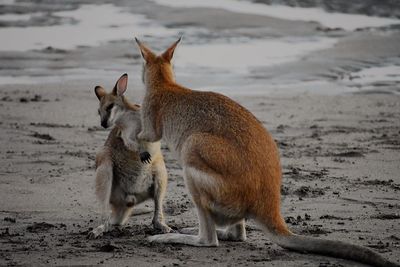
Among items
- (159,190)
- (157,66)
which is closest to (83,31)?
(157,66)

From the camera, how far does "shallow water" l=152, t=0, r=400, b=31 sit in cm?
1962

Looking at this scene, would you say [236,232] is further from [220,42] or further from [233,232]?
[220,42]

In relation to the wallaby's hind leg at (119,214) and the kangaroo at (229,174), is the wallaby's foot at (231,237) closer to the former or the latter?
the kangaroo at (229,174)

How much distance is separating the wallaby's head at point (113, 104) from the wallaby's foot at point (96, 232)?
1.02 metres

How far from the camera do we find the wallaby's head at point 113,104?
8.05 meters

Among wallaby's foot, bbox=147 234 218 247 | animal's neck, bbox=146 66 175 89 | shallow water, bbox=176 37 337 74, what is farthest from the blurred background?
wallaby's foot, bbox=147 234 218 247

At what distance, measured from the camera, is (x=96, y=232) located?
739 cm

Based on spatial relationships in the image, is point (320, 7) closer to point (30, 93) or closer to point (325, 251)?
point (30, 93)

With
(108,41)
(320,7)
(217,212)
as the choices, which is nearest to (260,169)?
(217,212)

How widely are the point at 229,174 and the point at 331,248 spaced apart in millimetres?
922

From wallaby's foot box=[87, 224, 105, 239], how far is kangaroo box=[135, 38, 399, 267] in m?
0.48

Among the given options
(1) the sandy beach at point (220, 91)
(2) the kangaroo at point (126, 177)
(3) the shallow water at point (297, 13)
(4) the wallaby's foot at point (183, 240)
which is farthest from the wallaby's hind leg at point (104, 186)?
(3) the shallow water at point (297, 13)

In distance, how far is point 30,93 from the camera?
13.7 m

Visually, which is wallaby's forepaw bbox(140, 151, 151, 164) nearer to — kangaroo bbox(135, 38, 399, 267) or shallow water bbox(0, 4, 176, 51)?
kangaroo bbox(135, 38, 399, 267)
